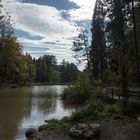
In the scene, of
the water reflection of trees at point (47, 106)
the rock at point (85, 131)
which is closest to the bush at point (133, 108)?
the rock at point (85, 131)

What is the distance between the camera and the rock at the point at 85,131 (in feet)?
51.5

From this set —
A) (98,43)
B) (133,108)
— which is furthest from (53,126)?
(98,43)

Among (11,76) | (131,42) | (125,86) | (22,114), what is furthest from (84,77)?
(11,76)

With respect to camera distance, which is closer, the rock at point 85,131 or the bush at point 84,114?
the rock at point 85,131

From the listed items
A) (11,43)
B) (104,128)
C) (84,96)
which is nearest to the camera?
(104,128)

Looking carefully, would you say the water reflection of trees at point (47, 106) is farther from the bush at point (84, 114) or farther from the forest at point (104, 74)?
the bush at point (84, 114)

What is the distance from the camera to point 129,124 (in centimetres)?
1762

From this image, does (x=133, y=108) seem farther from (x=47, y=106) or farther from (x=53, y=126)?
(x=47, y=106)

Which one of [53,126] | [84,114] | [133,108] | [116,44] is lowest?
[53,126]

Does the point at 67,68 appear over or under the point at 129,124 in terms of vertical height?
over

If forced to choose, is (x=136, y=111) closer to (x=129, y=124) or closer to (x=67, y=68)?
(x=129, y=124)

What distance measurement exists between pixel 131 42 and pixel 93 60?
113ft

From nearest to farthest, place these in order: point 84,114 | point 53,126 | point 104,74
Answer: point 53,126 < point 84,114 < point 104,74

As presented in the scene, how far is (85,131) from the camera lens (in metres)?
15.9
